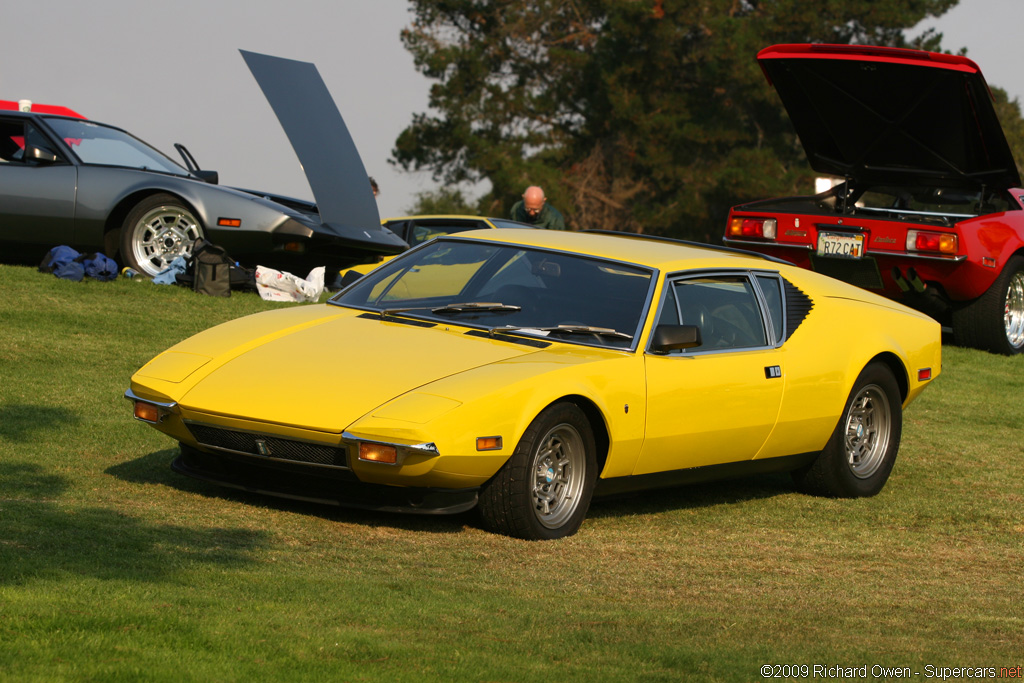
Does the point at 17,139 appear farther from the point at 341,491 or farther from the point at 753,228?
the point at 341,491

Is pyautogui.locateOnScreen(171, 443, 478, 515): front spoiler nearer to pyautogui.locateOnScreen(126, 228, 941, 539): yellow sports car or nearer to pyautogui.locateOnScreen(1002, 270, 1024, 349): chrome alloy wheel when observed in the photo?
pyautogui.locateOnScreen(126, 228, 941, 539): yellow sports car

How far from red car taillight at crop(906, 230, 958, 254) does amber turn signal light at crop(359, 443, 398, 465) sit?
26.0 feet

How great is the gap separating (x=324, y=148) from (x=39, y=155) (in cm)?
274

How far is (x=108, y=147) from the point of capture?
41.3 ft

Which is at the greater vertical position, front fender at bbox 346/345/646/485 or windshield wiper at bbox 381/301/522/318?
windshield wiper at bbox 381/301/522/318

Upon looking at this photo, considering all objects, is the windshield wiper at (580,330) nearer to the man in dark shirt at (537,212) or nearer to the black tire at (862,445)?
the black tire at (862,445)

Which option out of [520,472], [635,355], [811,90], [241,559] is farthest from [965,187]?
[241,559]

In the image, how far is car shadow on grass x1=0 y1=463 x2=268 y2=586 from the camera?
418cm

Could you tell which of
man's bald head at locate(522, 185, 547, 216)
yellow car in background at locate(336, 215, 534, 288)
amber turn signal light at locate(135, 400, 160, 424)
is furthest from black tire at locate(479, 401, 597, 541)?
yellow car in background at locate(336, 215, 534, 288)

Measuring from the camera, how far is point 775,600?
4.89 meters

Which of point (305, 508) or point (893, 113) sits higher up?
point (893, 113)

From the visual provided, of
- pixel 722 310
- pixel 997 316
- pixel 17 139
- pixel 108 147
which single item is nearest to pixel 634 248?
pixel 722 310

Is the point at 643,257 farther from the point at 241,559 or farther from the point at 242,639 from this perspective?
the point at 242,639

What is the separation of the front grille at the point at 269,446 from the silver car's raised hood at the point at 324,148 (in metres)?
7.26
